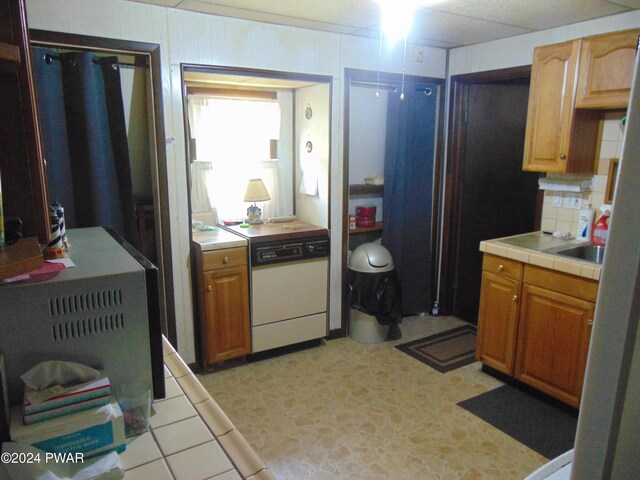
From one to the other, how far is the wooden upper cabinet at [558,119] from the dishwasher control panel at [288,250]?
1555 mm

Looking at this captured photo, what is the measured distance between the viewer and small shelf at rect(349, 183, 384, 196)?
3.84 meters

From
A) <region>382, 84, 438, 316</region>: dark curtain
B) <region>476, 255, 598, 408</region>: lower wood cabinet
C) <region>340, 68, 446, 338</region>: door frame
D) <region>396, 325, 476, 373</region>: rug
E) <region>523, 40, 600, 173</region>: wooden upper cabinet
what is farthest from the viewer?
<region>382, 84, 438, 316</region>: dark curtain

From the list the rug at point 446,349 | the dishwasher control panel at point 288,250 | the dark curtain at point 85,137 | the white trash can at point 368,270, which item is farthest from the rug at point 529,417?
the dark curtain at point 85,137

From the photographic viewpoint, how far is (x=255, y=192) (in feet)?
11.3

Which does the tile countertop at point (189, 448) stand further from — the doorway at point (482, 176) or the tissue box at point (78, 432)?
the doorway at point (482, 176)

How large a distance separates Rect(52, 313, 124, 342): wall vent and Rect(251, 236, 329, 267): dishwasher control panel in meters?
2.10

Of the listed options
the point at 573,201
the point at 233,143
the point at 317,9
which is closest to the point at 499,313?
the point at 573,201

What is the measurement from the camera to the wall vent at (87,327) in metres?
0.95

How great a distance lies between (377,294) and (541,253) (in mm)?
1256

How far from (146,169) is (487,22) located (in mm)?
2403

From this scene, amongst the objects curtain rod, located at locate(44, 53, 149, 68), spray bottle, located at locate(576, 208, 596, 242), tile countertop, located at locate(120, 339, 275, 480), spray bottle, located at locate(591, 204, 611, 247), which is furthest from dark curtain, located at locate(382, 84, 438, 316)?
tile countertop, located at locate(120, 339, 275, 480)

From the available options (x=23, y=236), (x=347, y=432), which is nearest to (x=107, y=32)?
(x=23, y=236)

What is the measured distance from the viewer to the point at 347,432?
252cm

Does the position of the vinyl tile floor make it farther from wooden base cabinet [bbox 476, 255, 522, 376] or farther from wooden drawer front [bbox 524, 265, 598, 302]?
wooden drawer front [bbox 524, 265, 598, 302]
